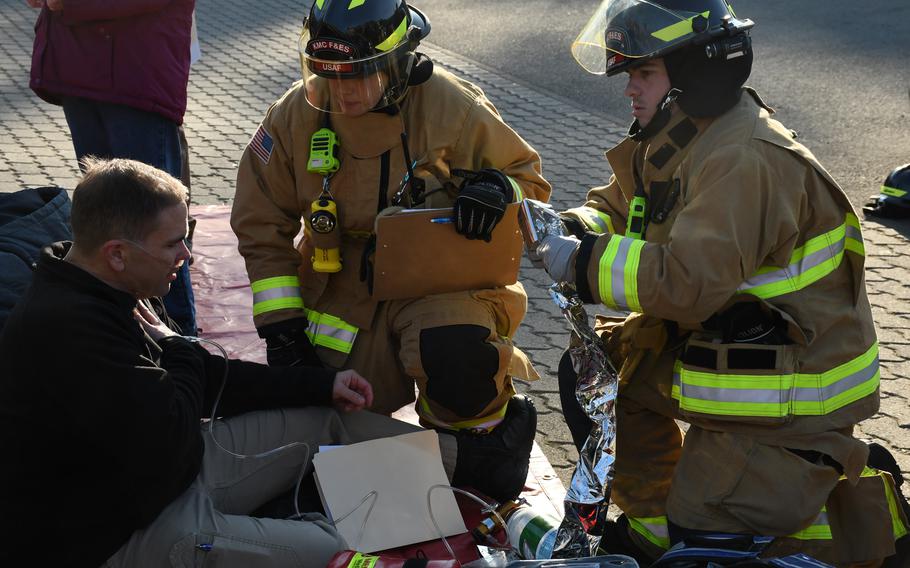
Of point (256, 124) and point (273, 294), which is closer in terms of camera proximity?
point (273, 294)

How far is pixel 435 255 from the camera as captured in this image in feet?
11.2

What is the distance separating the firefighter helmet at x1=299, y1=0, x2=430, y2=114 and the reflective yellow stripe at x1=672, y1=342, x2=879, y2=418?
1.29 metres

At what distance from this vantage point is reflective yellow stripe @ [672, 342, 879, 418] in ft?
9.11

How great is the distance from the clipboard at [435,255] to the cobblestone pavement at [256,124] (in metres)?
0.75

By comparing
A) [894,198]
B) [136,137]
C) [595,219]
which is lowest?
[894,198]

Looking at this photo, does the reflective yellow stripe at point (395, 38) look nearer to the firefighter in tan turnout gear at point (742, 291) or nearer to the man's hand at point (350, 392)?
the firefighter in tan turnout gear at point (742, 291)

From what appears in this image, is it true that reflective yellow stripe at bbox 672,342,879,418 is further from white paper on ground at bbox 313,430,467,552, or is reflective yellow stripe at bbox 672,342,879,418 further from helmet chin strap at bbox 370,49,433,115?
helmet chin strap at bbox 370,49,433,115

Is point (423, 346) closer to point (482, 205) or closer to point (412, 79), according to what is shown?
point (482, 205)

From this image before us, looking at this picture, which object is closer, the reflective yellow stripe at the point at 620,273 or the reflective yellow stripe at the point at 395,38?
the reflective yellow stripe at the point at 620,273

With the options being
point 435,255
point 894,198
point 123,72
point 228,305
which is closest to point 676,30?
point 435,255

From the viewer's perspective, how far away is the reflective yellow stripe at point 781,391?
109 inches

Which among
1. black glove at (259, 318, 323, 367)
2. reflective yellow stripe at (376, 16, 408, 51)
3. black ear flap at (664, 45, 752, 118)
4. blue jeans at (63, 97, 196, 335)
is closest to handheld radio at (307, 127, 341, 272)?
black glove at (259, 318, 323, 367)

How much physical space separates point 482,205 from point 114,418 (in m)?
1.30

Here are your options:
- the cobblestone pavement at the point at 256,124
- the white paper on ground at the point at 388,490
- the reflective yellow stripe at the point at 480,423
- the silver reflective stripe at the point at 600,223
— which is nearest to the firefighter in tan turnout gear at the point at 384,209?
the reflective yellow stripe at the point at 480,423
